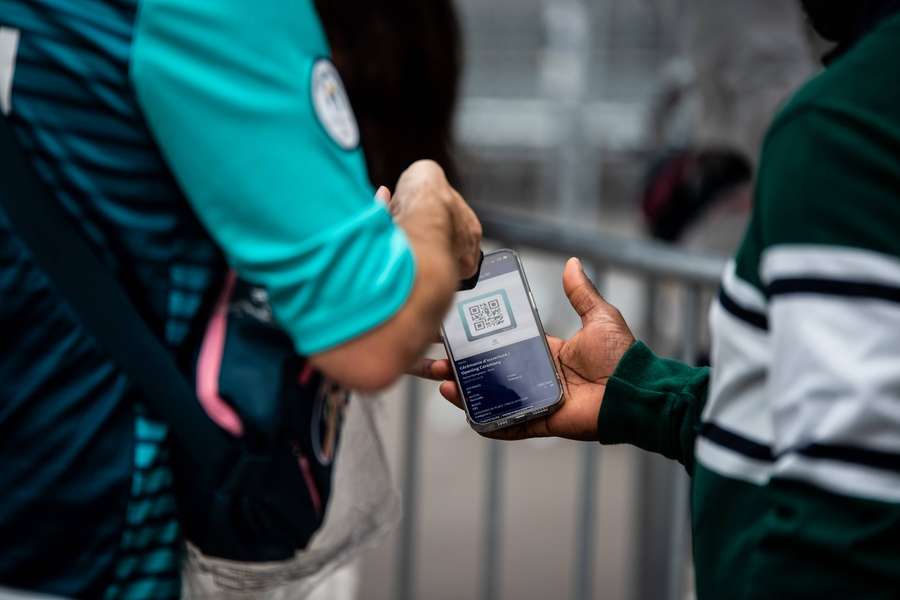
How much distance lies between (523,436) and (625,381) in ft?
0.36

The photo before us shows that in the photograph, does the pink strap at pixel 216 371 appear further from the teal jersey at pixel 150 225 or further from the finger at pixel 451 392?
the finger at pixel 451 392

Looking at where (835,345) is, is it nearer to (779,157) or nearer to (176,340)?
(779,157)

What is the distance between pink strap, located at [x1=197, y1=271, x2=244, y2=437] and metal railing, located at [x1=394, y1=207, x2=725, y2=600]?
985mm

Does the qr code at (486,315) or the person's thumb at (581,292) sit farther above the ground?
the qr code at (486,315)

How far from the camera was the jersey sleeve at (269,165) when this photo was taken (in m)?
0.87

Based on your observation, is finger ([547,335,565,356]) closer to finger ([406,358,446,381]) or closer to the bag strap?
finger ([406,358,446,381])

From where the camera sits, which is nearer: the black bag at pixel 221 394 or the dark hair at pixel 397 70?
the black bag at pixel 221 394

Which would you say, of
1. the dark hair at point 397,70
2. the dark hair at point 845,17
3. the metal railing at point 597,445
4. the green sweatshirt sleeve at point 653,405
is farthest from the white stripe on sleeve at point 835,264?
the metal railing at point 597,445

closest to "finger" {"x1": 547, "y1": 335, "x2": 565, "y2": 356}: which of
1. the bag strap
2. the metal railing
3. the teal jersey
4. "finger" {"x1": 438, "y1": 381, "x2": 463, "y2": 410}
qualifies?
"finger" {"x1": 438, "y1": 381, "x2": 463, "y2": 410}

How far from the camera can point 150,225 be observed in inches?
38.8

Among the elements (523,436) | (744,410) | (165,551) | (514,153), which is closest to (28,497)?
(165,551)

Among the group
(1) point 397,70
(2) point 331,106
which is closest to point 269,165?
(2) point 331,106

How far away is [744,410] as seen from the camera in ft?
2.48

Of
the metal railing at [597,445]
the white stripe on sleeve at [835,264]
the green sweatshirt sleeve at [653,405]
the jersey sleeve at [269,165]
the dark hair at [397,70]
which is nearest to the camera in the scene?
the white stripe on sleeve at [835,264]
